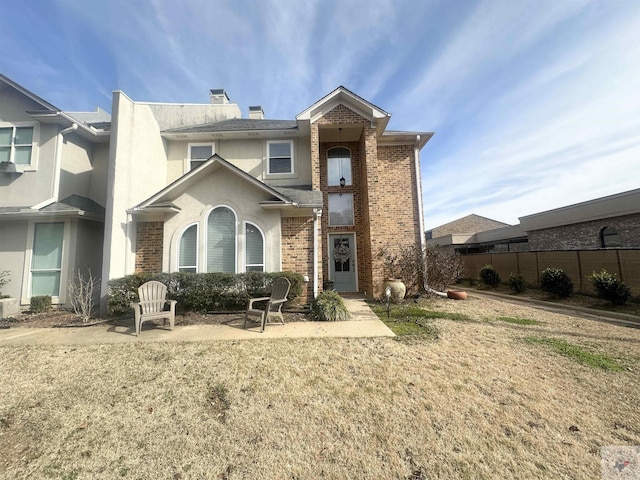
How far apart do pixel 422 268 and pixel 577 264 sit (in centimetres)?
686

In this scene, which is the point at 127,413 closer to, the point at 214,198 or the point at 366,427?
the point at 366,427

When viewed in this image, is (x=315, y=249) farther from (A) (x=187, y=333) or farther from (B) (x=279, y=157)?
(B) (x=279, y=157)

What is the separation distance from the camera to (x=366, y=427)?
279 cm

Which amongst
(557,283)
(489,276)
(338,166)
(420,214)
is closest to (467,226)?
(489,276)

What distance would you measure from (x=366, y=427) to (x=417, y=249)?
8.37 m

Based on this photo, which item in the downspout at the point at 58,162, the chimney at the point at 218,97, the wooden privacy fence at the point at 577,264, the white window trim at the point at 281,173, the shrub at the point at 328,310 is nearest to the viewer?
the shrub at the point at 328,310

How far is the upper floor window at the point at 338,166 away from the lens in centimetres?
1185

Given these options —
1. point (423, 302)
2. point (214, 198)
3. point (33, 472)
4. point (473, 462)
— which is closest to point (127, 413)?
point (33, 472)

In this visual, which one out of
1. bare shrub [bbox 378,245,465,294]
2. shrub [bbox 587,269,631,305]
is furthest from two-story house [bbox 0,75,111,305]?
shrub [bbox 587,269,631,305]

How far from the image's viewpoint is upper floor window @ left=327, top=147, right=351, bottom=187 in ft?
38.9

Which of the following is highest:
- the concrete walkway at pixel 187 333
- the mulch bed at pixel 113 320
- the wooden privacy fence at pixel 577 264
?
the wooden privacy fence at pixel 577 264

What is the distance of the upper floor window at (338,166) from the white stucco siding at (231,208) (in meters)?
4.49

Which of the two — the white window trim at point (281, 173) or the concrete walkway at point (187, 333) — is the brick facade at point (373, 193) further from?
the concrete walkway at point (187, 333)

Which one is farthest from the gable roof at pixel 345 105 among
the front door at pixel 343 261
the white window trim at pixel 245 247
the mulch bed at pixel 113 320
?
the mulch bed at pixel 113 320
